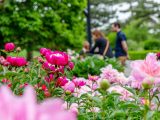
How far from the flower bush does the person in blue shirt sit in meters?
6.05

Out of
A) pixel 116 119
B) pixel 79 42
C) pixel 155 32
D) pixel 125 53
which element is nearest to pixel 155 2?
→ pixel 155 32

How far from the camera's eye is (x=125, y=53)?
9930 mm

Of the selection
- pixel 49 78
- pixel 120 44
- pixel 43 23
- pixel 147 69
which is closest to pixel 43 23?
pixel 43 23

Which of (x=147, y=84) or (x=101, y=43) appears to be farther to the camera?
(x=101, y=43)

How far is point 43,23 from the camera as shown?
63.4ft

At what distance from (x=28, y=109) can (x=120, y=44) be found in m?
9.31

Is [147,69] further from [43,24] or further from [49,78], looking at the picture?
[43,24]

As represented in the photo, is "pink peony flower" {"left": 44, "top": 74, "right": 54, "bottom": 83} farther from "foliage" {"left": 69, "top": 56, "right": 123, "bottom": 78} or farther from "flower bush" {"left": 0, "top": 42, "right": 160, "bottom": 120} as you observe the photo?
"foliage" {"left": 69, "top": 56, "right": 123, "bottom": 78}

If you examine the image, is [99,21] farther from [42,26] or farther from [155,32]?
[42,26]

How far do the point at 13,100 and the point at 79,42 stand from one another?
18944mm

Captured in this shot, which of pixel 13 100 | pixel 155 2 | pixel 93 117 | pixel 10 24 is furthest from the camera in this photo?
pixel 155 2

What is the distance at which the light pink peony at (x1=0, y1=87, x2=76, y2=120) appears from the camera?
0.58 meters

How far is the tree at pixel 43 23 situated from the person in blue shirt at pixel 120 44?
856cm

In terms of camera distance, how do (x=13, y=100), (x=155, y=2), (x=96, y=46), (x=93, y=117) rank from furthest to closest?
(x=155, y=2) → (x=96, y=46) → (x=93, y=117) → (x=13, y=100)
